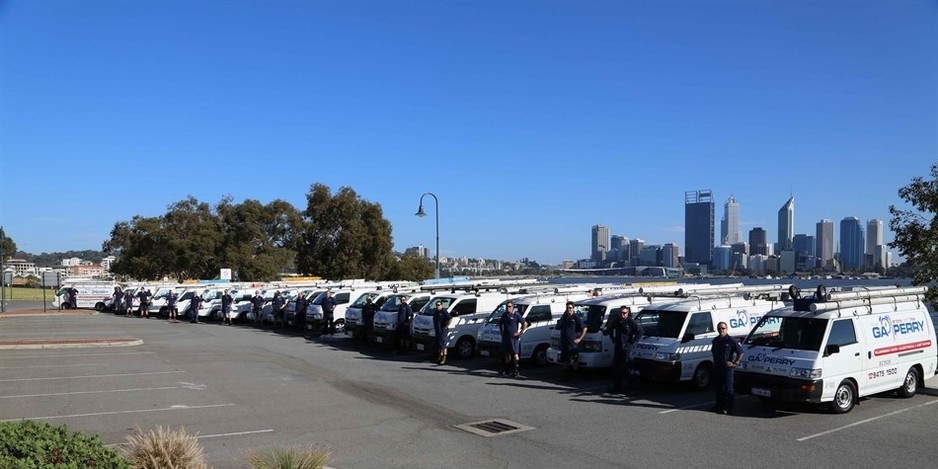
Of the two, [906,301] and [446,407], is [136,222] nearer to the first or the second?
[446,407]

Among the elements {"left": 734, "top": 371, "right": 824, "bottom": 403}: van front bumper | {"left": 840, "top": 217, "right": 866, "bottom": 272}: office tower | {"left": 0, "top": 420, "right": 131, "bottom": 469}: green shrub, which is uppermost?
{"left": 840, "top": 217, "right": 866, "bottom": 272}: office tower

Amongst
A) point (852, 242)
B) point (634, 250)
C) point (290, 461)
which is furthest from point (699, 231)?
point (290, 461)

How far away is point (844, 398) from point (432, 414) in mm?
6884

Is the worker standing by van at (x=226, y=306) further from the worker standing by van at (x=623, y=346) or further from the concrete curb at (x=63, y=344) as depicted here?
the worker standing by van at (x=623, y=346)

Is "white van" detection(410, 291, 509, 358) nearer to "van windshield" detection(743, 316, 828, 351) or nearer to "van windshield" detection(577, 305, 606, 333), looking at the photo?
"van windshield" detection(577, 305, 606, 333)

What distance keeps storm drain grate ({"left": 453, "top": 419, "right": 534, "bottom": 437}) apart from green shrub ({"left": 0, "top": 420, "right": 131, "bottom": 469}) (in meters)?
5.45

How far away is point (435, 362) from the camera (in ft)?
Answer: 63.6

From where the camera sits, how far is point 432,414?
11.9m

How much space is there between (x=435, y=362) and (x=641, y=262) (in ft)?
162

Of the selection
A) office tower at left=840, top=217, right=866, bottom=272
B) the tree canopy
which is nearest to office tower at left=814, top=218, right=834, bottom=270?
office tower at left=840, top=217, right=866, bottom=272

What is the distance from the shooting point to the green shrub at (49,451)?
18.8 ft

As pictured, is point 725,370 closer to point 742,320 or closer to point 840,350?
point 840,350

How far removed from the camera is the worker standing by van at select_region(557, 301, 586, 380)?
52.2 feet

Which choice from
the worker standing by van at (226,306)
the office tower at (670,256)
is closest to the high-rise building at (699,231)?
the office tower at (670,256)
